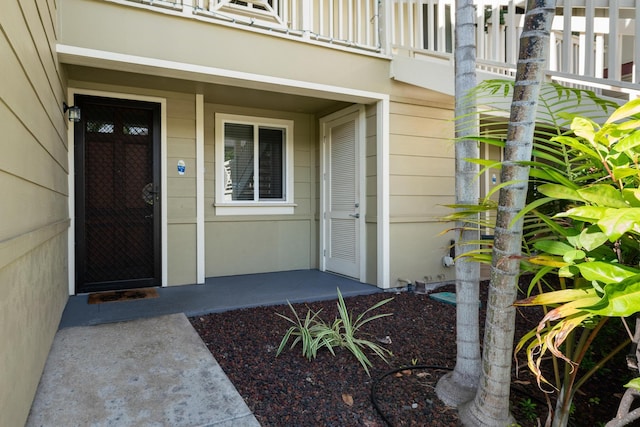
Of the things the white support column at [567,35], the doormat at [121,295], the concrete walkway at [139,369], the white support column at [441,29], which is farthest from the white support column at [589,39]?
the doormat at [121,295]

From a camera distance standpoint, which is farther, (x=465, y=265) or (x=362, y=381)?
(x=362, y=381)

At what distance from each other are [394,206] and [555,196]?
3.61m

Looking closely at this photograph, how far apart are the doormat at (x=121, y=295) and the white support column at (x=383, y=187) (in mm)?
2658

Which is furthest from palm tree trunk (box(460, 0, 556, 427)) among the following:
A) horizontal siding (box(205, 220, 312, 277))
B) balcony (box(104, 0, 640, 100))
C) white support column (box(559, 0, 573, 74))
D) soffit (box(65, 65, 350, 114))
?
horizontal siding (box(205, 220, 312, 277))

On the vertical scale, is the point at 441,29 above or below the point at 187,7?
above

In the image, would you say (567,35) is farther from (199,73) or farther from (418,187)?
(199,73)

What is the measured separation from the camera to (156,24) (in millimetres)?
3627

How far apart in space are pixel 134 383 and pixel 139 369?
0.20 m

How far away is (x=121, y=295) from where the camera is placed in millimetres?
4434

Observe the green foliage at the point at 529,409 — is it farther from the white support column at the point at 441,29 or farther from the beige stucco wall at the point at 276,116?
the white support column at the point at 441,29

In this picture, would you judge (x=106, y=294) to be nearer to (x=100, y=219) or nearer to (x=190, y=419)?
(x=100, y=219)

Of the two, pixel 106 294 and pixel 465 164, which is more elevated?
pixel 465 164

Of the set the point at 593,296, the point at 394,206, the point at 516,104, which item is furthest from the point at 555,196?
the point at 394,206

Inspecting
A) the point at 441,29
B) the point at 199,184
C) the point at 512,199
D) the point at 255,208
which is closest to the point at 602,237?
the point at 512,199
